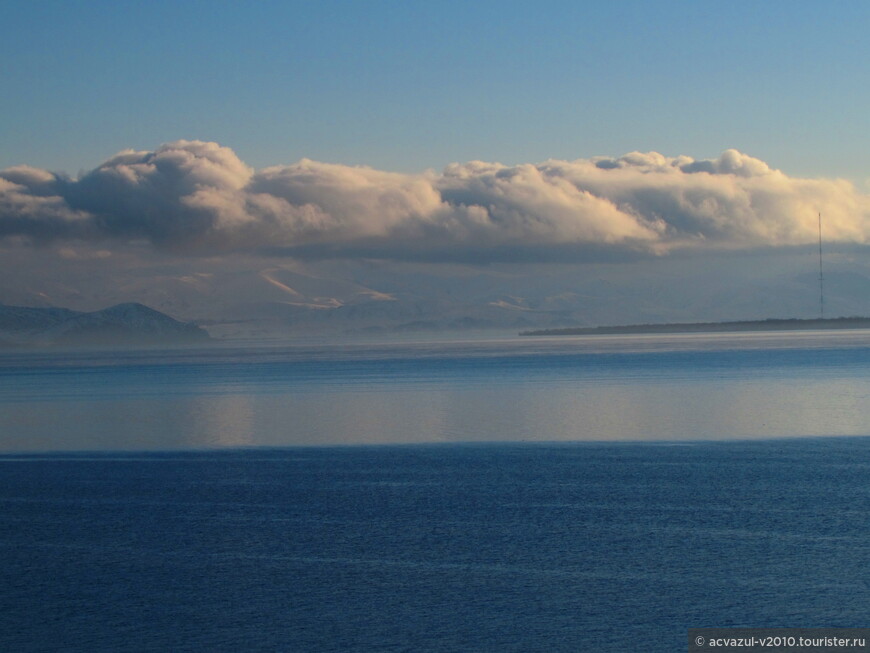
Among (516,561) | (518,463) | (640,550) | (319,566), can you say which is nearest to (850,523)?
(640,550)

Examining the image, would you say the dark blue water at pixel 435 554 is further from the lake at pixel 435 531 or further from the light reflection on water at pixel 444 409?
the light reflection on water at pixel 444 409

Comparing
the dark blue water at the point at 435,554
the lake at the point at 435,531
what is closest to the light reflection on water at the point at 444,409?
the lake at the point at 435,531

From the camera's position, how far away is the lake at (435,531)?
9.07 m

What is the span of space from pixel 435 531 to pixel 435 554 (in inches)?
51.7

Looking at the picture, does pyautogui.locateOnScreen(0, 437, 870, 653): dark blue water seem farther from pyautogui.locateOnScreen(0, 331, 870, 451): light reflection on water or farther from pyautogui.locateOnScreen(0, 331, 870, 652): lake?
pyautogui.locateOnScreen(0, 331, 870, 451): light reflection on water

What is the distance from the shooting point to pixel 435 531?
1291 cm

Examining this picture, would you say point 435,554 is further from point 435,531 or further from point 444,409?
point 444,409

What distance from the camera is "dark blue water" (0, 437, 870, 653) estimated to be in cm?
894

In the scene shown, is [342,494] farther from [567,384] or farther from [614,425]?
[567,384]

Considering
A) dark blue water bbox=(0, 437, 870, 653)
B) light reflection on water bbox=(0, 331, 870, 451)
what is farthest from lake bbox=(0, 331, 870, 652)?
light reflection on water bbox=(0, 331, 870, 451)

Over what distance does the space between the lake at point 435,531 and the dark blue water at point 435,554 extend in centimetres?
4

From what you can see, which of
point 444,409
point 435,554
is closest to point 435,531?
point 435,554

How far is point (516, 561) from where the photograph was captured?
440 inches

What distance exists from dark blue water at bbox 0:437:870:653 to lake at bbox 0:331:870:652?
0.04m
